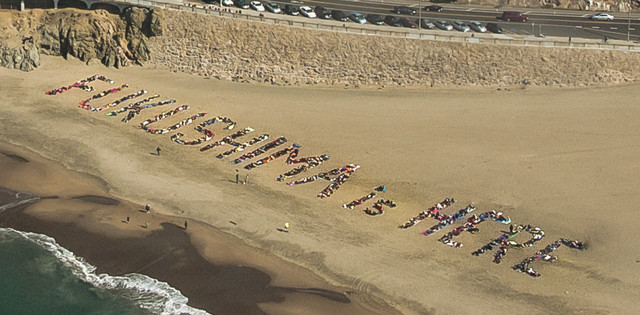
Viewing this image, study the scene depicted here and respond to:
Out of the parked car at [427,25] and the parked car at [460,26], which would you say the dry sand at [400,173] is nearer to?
the parked car at [460,26]

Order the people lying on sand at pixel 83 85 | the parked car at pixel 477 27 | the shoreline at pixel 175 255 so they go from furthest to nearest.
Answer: the parked car at pixel 477 27, the people lying on sand at pixel 83 85, the shoreline at pixel 175 255

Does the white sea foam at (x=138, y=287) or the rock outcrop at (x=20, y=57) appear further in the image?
the rock outcrop at (x=20, y=57)

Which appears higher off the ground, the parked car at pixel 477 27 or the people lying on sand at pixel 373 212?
the parked car at pixel 477 27

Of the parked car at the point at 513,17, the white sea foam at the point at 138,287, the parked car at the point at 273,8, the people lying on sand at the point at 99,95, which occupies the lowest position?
the white sea foam at the point at 138,287

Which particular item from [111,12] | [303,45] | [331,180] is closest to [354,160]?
[331,180]

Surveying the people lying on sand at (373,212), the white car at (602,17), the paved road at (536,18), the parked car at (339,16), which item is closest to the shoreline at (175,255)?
the people lying on sand at (373,212)

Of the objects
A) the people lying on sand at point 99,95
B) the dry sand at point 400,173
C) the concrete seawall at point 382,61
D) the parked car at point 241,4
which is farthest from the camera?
the parked car at point 241,4
